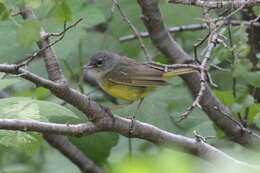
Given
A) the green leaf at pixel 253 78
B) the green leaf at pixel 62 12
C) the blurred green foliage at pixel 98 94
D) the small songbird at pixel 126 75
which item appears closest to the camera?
the green leaf at pixel 62 12

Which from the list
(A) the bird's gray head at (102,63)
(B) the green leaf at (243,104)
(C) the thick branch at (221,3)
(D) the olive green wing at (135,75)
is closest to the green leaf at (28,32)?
(C) the thick branch at (221,3)

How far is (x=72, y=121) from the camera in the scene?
4.16m

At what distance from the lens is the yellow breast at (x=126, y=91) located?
4.71 metres

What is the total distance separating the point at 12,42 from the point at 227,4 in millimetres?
2004

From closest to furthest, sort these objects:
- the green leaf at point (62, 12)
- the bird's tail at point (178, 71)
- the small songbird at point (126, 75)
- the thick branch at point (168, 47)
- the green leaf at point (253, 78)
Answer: the green leaf at point (62, 12) < the green leaf at point (253, 78) < the bird's tail at point (178, 71) < the thick branch at point (168, 47) < the small songbird at point (126, 75)

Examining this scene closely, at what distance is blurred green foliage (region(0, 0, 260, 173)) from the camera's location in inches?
114

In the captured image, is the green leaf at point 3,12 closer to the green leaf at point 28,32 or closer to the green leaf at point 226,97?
the green leaf at point 28,32

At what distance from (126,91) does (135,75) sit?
0.27 m

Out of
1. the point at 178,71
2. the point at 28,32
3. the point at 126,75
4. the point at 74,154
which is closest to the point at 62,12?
the point at 28,32

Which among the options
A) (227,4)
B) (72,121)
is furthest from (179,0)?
(72,121)

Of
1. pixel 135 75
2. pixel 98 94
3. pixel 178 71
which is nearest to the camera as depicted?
pixel 178 71

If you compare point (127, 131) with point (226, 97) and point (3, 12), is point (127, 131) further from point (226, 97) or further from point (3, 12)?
point (226, 97)

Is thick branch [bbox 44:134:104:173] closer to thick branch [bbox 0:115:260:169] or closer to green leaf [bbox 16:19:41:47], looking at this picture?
thick branch [bbox 0:115:260:169]

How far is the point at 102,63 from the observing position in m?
5.19
